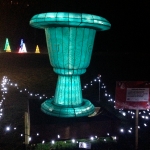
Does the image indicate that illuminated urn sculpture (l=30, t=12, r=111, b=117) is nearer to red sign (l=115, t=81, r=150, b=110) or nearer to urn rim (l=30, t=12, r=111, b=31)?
urn rim (l=30, t=12, r=111, b=31)

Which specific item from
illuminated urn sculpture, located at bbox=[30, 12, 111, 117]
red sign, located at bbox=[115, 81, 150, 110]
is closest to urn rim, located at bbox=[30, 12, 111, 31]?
illuminated urn sculpture, located at bbox=[30, 12, 111, 117]

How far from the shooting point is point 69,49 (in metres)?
4.42

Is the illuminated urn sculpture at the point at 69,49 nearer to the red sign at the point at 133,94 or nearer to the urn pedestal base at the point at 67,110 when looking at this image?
the urn pedestal base at the point at 67,110

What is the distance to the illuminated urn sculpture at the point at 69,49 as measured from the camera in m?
4.07

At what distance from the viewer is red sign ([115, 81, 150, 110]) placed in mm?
4012

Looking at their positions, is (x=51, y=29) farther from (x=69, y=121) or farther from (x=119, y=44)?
(x=119, y=44)

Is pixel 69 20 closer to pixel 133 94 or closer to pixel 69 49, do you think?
pixel 69 49

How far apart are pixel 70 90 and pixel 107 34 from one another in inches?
918

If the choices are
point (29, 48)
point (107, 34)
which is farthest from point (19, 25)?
point (107, 34)

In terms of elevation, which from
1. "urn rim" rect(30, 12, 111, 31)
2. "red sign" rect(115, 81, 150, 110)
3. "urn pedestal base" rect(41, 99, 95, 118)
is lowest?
"urn pedestal base" rect(41, 99, 95, 118)

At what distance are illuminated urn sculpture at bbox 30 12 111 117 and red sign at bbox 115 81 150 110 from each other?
100 cm

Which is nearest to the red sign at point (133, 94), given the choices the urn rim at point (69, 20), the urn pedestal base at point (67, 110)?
the urn pedestal base at point (67, 110)

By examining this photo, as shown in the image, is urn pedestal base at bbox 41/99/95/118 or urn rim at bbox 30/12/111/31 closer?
urn rim at bbox 30/12/111/31

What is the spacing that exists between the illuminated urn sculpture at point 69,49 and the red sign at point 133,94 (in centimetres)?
100
